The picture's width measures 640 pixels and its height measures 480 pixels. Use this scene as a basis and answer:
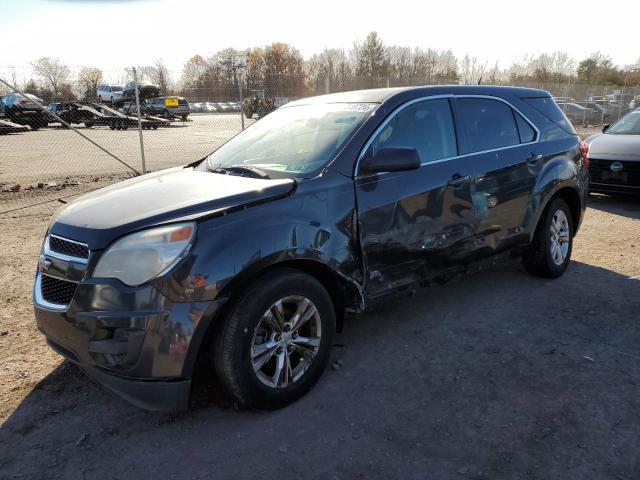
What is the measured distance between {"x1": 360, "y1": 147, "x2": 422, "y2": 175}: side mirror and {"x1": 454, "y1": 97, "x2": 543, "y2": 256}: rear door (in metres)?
0.89

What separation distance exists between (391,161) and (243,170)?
101 cm

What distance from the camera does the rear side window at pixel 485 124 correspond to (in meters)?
3.98

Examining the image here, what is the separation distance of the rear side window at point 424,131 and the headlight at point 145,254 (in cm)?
145

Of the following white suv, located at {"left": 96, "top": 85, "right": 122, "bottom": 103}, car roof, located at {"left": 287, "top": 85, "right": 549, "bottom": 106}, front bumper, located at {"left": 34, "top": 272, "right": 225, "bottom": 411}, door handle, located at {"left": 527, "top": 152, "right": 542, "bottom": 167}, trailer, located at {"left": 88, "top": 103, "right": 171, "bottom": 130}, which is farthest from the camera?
trailer, located at {"left": 88, "top": 103, "right": 171, "bottom": 130}

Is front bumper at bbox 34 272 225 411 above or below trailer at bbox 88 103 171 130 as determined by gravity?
below

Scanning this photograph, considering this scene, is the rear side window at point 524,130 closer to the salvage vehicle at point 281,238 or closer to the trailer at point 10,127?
the salvage vehicle at point 281,238

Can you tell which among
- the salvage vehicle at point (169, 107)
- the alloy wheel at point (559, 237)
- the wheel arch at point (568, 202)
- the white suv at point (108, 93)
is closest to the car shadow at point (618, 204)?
the wheel arch at point (568, 202)

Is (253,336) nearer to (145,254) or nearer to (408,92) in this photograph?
(145,254)

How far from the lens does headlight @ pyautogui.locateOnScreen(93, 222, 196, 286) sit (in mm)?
2486

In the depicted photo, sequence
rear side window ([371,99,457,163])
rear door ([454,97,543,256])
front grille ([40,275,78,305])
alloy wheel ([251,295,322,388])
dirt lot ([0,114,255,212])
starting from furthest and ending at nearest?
dirt lot ([0,114,255,212])
rear door ([454,97,543,256])
rear side window ([371,99,457,163])
alloy wheel ([251,295,322,388])
front grille ([40,275,78,305])

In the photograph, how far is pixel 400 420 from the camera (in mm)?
A: 2824

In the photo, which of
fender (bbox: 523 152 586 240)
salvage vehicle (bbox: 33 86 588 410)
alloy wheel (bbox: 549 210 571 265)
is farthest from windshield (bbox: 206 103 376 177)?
alloy wheel (bbox: 549 210 571 265)

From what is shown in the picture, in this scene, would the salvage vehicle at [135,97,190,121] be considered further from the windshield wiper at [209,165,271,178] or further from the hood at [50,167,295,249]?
the hood at [50,167,295,249]

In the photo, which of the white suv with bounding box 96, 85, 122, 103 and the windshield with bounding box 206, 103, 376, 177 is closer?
the windshield with bounding box 206, 103, 376, 177
